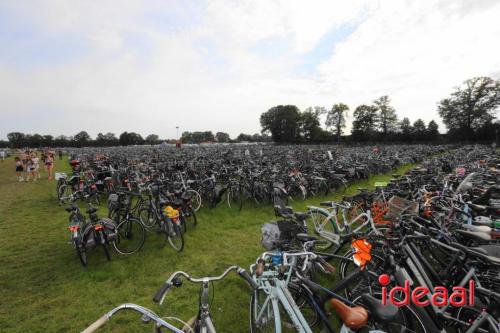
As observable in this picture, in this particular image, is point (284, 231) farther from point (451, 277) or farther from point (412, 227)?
point (451, 277)

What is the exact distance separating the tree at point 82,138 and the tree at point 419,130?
73.6m

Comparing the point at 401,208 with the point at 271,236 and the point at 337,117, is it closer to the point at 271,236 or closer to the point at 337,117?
the point at 271,236

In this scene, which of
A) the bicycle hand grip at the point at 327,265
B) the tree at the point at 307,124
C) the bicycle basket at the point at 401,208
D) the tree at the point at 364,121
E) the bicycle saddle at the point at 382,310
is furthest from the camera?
the tree at the point at 307,124

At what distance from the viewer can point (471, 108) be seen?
40.8 meters

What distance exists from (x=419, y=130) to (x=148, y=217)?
53030mm

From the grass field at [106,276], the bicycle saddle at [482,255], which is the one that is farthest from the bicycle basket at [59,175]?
the bicycle saddle at [482,255]

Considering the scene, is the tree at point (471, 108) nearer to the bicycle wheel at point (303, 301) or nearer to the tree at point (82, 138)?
the bicycle wheel at point (303, 301)

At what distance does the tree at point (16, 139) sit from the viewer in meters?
65.6

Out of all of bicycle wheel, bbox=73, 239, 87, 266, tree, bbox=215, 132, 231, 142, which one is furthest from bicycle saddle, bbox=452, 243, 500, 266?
tree, bbox=215, 132, 231, 142

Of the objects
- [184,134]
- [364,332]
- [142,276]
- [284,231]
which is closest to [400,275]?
[364,332]

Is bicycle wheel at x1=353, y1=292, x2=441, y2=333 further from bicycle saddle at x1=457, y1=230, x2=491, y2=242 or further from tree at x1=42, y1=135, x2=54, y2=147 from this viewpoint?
tree at x1=42, y1=135, x2=54, y2=147

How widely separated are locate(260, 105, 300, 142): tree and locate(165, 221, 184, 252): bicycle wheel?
56.9m

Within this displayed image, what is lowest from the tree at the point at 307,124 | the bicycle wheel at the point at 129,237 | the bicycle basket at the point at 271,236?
the bicycle wheel at the point at 129,237

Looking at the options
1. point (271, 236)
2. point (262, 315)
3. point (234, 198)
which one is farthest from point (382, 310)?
point (234, 198)
